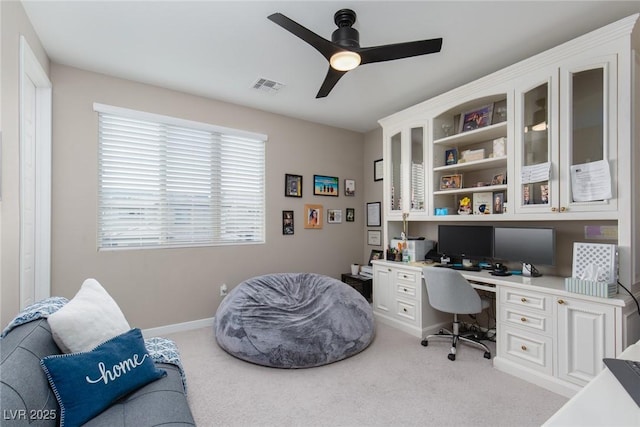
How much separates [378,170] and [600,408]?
4044 mm

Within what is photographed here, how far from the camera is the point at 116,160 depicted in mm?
3111

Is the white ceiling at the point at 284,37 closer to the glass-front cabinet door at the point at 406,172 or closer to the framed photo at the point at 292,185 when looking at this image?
the glass-front cabinet door at the point at 406,172

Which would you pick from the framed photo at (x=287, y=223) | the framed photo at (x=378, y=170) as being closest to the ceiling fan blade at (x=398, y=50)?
the framed photo at (x=287, y=223)

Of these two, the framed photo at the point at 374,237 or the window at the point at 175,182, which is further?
the framed photo at the point at 374,237

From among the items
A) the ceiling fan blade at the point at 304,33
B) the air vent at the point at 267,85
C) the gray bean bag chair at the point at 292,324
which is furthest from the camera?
the air vent at the point at 267,85

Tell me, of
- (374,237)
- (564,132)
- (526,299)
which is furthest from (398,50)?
(374,237)

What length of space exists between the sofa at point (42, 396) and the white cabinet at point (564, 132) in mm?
2841

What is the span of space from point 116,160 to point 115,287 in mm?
1288

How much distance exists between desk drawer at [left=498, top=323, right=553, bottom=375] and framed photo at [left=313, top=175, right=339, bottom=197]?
8.92ft

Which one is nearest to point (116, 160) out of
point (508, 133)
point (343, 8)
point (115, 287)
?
point (115, 287)

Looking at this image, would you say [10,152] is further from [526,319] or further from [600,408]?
[526,319]

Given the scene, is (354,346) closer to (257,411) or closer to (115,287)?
(257,411)

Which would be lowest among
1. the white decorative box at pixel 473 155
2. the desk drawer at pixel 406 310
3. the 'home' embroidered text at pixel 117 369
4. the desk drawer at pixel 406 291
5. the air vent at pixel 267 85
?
the desk drawer at pixel 406 310

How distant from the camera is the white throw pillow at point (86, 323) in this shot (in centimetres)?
138
